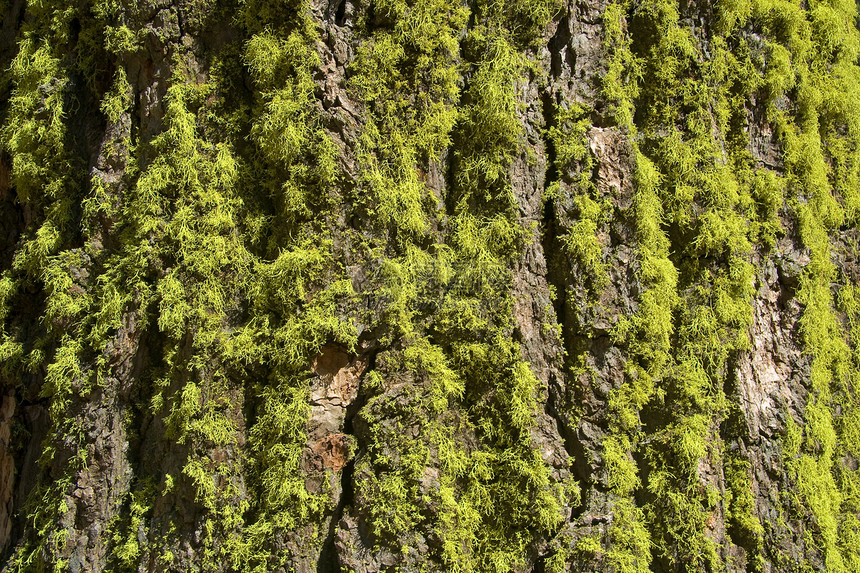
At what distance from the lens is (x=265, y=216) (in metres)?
2.44

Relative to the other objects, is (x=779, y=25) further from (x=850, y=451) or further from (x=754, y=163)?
(x=850, y=451)

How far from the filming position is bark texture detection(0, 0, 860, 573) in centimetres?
228

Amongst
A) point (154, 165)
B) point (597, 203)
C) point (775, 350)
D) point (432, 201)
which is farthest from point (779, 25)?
point (154, 165)

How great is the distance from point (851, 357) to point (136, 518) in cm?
354

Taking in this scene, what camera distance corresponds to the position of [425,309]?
94.1 inches

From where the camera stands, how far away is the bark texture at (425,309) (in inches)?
89.8

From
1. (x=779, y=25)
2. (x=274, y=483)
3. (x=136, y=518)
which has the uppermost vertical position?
(x=779, y=25)

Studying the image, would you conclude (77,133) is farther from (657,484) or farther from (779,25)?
(779,25)

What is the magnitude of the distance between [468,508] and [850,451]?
2.05 m

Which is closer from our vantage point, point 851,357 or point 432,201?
point 432,201

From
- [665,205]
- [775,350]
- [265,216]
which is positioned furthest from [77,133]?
[775,350]

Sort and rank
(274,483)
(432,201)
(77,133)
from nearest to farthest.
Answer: (274,483), (432,201), (77,133)

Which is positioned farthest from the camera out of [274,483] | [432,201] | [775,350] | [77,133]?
[77,133]

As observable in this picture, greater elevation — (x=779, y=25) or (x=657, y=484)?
(x=779, y=25)
